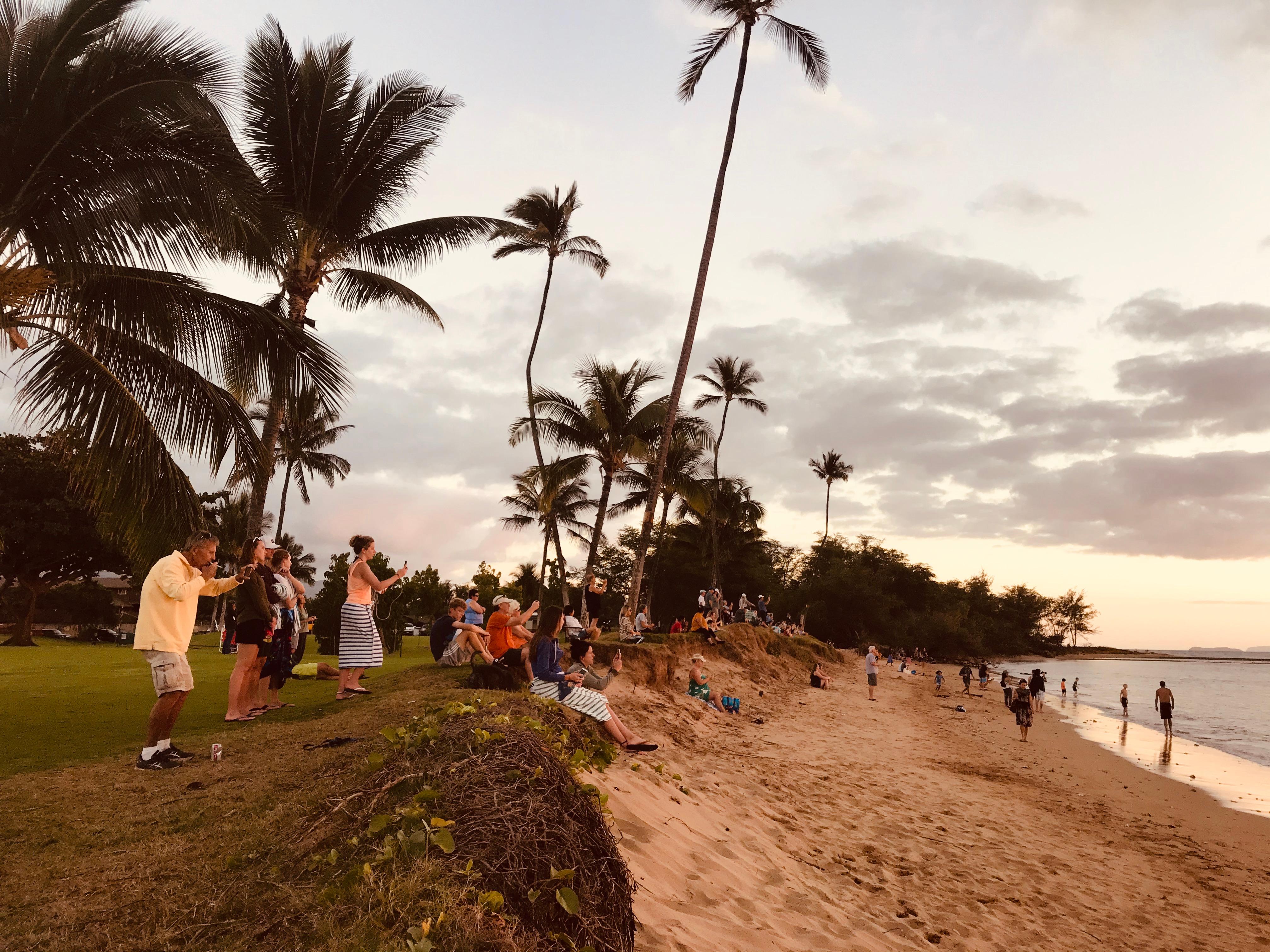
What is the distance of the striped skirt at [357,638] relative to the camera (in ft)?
27.2

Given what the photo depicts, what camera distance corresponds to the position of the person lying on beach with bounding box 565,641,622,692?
318 inches

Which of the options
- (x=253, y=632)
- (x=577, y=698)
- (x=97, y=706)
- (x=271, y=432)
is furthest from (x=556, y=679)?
(x=271, y=432)

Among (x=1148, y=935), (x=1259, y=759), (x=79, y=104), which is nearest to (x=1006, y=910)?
(x=1148, y=935)

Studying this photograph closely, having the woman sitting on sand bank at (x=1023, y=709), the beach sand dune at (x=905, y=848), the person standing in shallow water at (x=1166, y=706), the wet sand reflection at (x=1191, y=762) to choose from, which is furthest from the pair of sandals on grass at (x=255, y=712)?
the person standing in shallow water at (x=1166, y=706)

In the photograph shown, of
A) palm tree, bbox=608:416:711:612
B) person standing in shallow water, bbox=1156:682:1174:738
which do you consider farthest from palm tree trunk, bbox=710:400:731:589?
person standing in shallow water, bbox=1156:682:1174:738

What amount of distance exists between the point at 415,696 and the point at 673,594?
49.6 m

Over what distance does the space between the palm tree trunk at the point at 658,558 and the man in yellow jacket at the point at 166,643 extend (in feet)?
72.1

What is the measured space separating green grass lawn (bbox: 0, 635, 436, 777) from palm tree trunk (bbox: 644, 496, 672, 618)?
1741 centimetres

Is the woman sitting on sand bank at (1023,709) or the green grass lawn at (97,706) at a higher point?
the green grass lawn at (97,706)

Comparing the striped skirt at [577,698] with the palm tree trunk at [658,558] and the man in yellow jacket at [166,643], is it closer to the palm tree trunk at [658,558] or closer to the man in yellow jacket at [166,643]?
the man in yellow jacket at [166,643]

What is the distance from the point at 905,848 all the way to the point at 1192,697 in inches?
1946

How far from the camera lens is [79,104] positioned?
7.52 m

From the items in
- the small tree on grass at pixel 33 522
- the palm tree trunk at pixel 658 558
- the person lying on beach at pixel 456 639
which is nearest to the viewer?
the person lying on beach at pixel 456 639

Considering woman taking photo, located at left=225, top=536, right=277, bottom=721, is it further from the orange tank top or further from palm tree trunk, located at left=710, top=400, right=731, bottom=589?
palm tree trunk, located at left=710, top=400, right=731, bottom=589
